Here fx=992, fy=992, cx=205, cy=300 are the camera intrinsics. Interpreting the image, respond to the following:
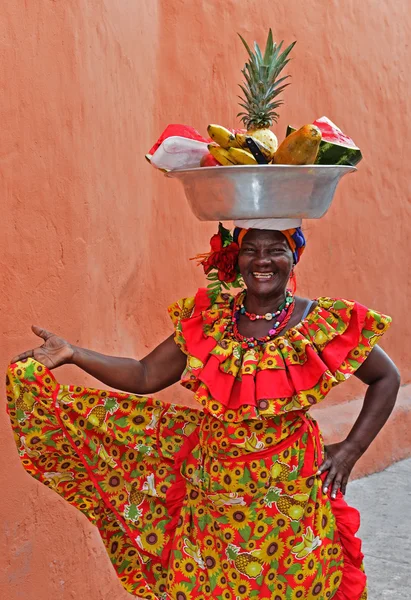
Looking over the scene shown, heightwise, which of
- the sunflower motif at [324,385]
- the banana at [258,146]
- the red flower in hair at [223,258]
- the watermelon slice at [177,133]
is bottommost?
the sunflower motif at [324,385]

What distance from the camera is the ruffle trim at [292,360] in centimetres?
338

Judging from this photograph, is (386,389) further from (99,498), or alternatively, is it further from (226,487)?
(99,498)

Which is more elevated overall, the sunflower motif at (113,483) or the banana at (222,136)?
the banana at (222,136)

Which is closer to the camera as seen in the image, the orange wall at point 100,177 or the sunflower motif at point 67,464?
the sunflower motif at point 67,464

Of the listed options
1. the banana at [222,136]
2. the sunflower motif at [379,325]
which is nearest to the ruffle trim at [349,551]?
the sunflower motif at [379,325]

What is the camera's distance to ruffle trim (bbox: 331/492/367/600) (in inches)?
142

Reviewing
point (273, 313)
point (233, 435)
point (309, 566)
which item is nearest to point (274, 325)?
point (273, 313)

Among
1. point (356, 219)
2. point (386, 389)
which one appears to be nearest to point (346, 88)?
point (356, 219)

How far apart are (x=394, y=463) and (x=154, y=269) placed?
3.12 m

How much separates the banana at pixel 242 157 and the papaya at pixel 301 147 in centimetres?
10

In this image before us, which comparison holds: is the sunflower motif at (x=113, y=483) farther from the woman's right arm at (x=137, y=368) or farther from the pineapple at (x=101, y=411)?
the woman's right arm at (x=137, y=368)

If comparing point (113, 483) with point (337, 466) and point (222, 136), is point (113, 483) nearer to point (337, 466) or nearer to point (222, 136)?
point (337, 466)

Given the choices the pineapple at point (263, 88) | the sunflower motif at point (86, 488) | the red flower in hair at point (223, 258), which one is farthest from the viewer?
the sunflower motif at point (86, 488)

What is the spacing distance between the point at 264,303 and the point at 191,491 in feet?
2.46
